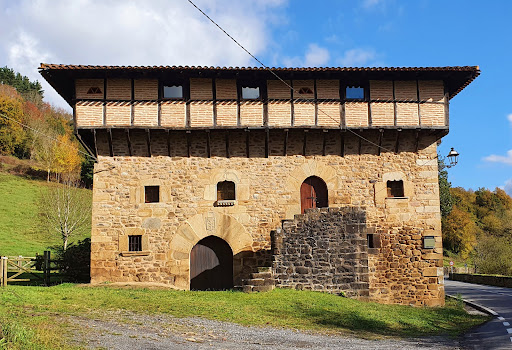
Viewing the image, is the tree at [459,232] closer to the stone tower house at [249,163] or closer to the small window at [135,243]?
the stone tower house at [249,163]

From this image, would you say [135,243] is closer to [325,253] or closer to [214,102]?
[214,102]

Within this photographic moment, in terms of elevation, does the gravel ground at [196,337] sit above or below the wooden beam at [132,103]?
below

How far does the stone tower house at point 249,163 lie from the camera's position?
55.0ft

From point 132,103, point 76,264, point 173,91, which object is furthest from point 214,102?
point 76,264

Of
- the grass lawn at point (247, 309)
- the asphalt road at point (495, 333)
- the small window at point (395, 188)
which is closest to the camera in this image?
the asphalt road at point (495, 333)

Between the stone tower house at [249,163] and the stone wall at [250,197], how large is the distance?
0.12 ft

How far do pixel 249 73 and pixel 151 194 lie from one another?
17.5 feet

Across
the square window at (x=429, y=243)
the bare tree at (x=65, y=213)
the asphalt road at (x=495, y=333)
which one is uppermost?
the bare tree at (x=65, y=213)

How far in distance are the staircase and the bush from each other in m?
6.48

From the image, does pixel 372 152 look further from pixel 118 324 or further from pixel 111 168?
pixel 118 324

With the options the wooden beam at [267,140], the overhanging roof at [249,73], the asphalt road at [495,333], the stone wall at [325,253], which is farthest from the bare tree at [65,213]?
the asphalt road at [495,333]

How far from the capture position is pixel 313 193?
694 inches

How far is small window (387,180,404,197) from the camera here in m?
17.8

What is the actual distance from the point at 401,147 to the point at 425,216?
8.48ft
